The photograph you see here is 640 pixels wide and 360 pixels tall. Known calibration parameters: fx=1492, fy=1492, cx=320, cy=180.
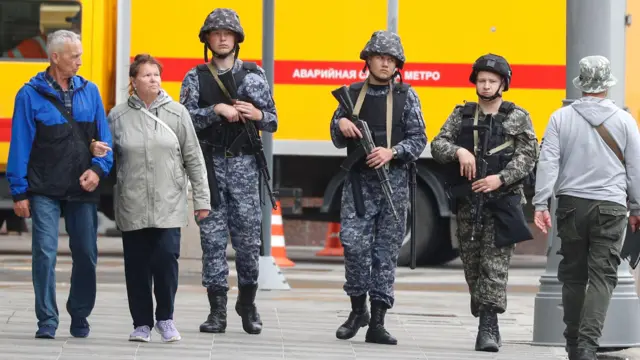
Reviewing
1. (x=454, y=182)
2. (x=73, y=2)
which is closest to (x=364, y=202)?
(x=454, y=182)

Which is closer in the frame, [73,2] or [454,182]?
[454,182]

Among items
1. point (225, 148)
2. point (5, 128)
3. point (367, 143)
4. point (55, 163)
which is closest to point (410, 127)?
point (367, 143)

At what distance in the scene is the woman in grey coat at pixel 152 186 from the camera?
8.05 metres

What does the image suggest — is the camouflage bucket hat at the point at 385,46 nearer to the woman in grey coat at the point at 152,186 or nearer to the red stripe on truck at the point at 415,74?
Answer: the woman in grey coat at the point at 152,186

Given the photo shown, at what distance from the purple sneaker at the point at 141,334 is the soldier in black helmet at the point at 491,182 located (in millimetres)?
1889

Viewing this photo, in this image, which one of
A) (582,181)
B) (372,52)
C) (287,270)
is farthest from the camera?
(287,270)

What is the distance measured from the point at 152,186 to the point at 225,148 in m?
0.76

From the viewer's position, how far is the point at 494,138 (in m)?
8.55

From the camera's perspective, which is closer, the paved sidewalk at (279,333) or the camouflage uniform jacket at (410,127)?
the paved sidewalk at (279,333)

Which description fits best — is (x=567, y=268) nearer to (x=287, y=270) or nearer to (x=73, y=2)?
(x=287, y=270)

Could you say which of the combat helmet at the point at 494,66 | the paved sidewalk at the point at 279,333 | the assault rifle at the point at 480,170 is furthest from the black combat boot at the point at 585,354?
the combat helmet at the point at 494,66

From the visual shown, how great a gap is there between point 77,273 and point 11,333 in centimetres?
58

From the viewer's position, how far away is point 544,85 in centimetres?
1636

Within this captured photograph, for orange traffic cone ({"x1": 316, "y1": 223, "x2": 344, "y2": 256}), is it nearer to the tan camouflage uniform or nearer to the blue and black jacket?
the tan camouflage uniform
